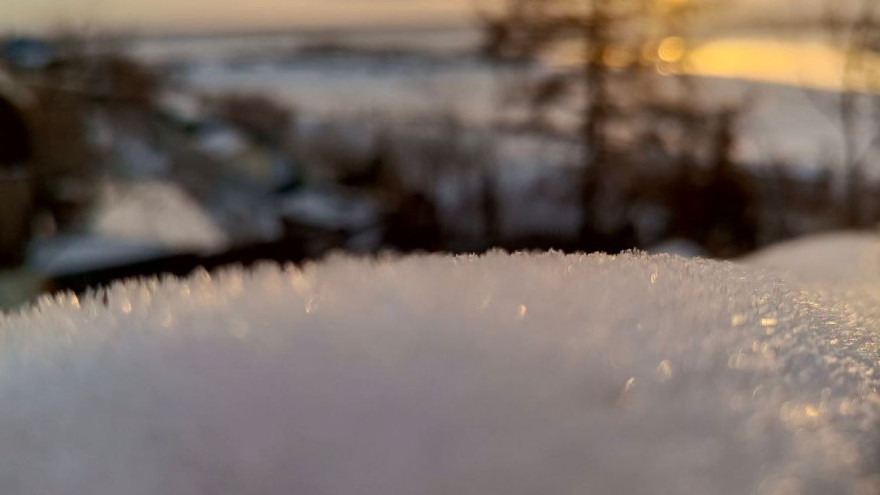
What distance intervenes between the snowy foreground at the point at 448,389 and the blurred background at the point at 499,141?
43.6 inches

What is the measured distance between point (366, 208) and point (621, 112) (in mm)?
1625

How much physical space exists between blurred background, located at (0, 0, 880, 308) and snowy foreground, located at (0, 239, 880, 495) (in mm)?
1106

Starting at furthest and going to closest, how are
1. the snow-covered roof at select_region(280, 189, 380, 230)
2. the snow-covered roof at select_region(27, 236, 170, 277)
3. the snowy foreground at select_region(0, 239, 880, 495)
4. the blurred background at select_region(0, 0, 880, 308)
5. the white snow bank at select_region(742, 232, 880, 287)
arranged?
the snow-covered roof at select_region(280, 189, 380, 230), the blurred background at select_region(0, 0, 880, 308), the snow-covered roof at select_region(27, 236, 170, 277), the white snow bank at select_region(742, 232, 880, 287), the snowy foreground at select_region(0, 239, 880, 495)

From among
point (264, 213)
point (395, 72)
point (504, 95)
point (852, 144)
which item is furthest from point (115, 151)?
point (852, 144)

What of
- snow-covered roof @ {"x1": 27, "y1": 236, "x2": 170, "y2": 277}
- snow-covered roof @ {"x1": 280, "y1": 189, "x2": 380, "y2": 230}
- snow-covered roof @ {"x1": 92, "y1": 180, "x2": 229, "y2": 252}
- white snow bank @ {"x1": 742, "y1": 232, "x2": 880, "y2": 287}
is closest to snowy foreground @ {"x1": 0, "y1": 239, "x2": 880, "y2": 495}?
white snow bank @ {"x1": 742, "y1": 232, "x2": 880, "y2": 287}

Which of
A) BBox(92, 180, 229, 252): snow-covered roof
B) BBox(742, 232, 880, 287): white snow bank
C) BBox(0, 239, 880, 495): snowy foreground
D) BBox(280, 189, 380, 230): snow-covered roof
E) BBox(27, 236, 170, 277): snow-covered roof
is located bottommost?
BBox(280, 189, 380, 230): snow-covered roof

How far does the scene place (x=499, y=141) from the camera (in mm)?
3797

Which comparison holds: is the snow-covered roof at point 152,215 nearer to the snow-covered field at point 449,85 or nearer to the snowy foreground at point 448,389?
the snow-covered field at point 449,85

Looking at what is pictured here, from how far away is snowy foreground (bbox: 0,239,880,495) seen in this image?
20 cm

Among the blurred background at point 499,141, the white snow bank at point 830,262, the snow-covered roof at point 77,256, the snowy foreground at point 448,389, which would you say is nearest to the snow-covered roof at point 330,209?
the blurred background at point 499,141

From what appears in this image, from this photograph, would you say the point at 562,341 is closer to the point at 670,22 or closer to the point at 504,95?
the point at 670,22

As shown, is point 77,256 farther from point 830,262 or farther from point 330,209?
point 330,209

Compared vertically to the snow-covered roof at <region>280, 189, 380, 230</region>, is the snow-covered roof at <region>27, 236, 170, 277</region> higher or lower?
Answer: higher

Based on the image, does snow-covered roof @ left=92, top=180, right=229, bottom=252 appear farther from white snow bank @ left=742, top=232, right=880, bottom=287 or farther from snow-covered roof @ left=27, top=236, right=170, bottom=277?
white snow bank @ left=742, top=232, right=880, bottom=287
